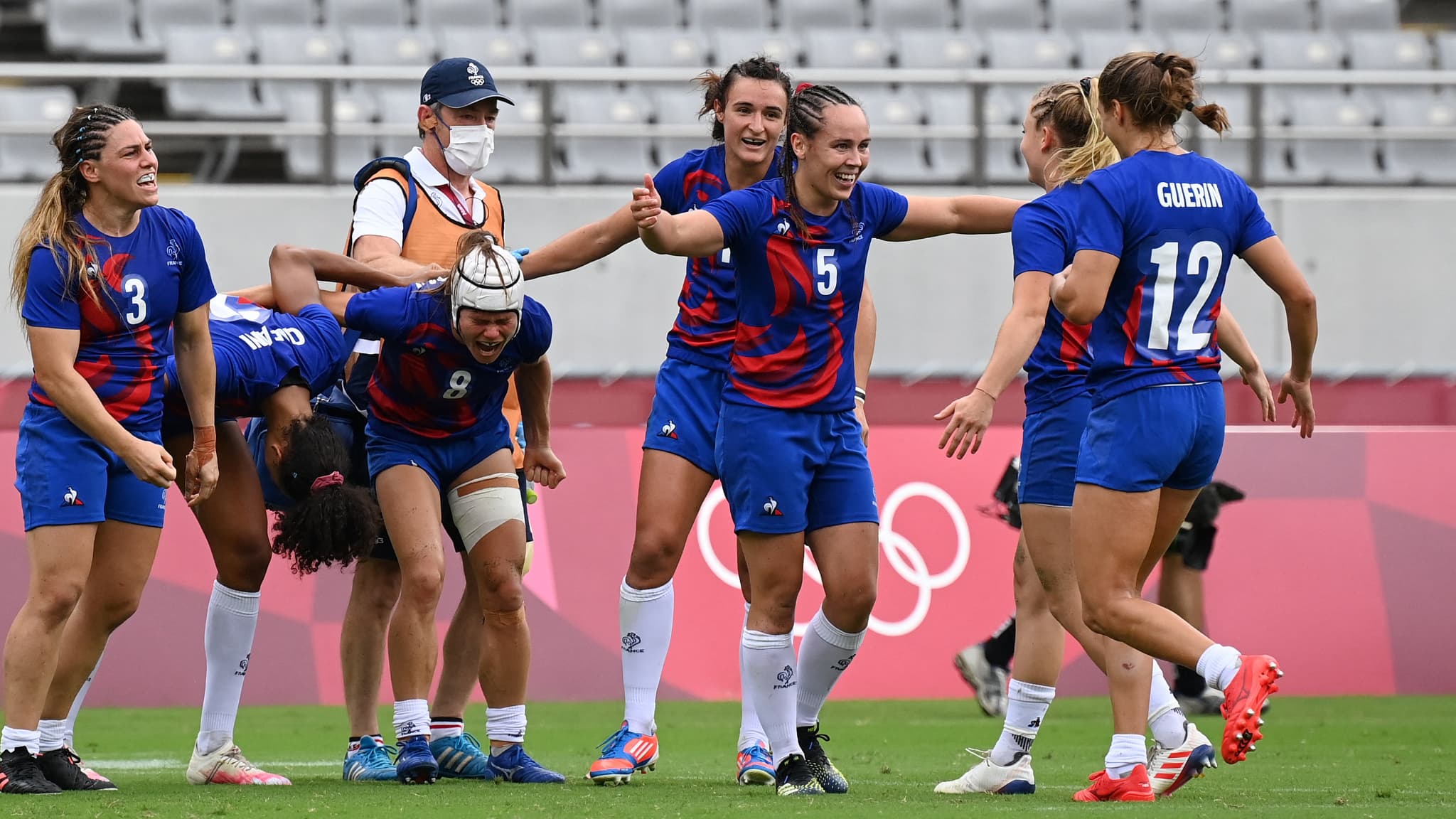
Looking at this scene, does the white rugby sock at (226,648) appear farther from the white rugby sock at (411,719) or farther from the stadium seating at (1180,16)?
the stadium seating at (1180,16)

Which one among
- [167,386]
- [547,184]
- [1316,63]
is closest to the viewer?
[167,386]

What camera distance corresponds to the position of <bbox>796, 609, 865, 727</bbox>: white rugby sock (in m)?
5.73

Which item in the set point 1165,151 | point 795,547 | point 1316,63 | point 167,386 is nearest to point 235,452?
point 167,386

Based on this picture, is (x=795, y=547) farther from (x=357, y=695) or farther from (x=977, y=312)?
(x=977, y=312)

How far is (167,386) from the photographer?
603 centimetres

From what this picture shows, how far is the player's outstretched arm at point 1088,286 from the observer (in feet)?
16.3

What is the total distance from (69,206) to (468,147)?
1.45 meters

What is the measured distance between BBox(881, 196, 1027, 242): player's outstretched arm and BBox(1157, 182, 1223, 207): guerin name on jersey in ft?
2.47

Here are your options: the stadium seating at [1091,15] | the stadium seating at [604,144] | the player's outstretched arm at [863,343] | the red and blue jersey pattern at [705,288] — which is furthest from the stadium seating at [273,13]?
the player's outstretched arm at [863,343]

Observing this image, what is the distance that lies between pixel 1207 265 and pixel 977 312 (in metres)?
8.09

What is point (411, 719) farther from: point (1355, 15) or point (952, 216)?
point (1355, 15)

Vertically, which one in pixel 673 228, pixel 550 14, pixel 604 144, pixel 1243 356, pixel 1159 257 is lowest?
pixel 1243 356

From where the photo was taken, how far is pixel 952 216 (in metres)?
5.88

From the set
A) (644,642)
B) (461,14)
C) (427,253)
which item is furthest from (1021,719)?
(461,14)
